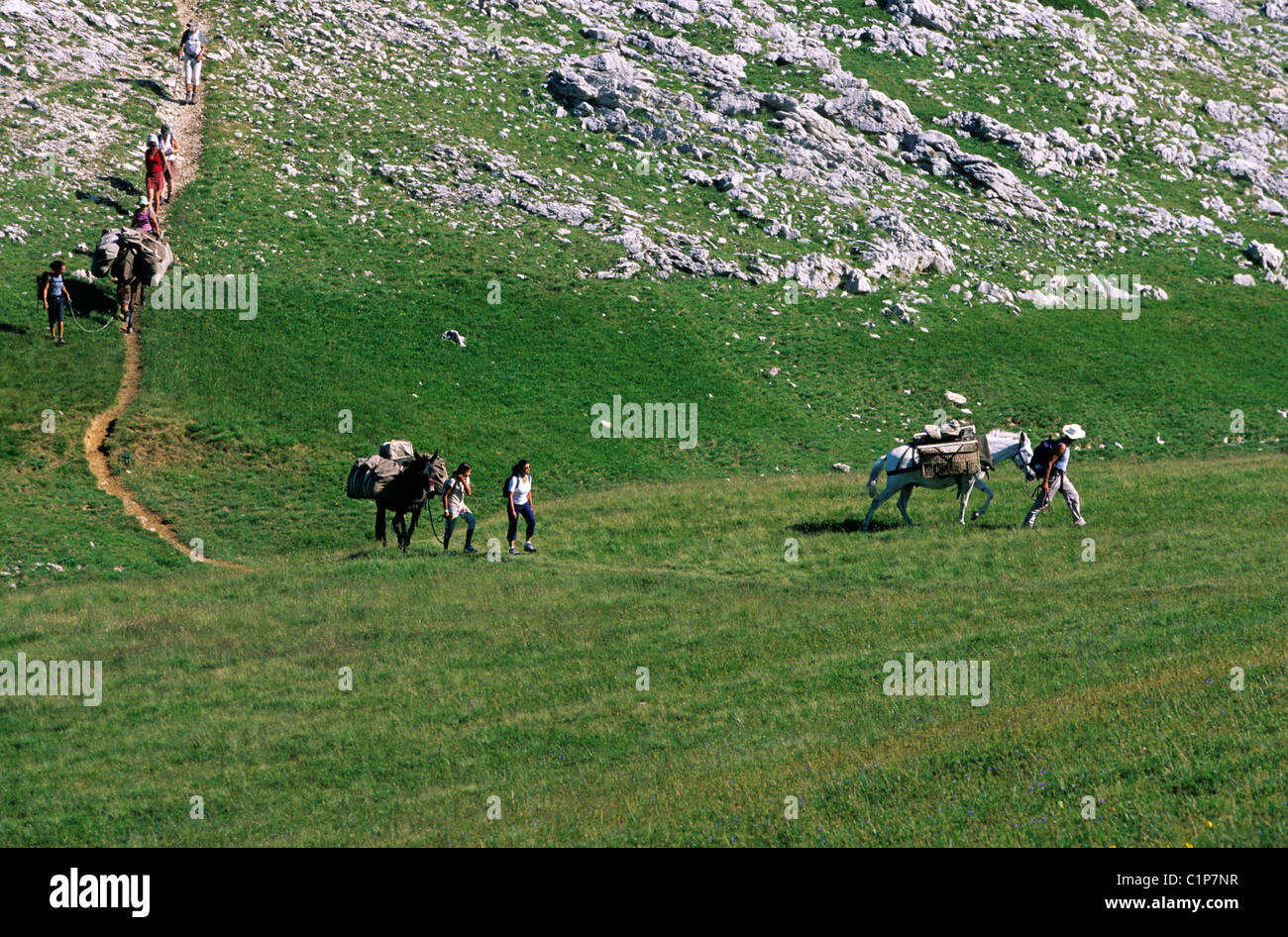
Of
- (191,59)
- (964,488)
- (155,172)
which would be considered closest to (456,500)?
(964,488)

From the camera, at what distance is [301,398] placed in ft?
128

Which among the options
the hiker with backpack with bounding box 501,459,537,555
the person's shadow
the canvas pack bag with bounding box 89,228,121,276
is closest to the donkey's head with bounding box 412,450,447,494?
the hiker with backpack with bounding box 501,459,537,555

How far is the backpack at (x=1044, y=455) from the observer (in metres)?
28.6

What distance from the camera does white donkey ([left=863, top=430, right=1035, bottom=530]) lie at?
29406 millimetres

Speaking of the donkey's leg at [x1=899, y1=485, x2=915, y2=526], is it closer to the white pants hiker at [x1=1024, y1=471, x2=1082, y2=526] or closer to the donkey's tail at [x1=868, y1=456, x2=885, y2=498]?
the donkey's tail at [x1=868, y1=456, x2=885, y2=498]

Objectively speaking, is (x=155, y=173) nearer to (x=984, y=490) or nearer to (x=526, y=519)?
(x=526, y=519)

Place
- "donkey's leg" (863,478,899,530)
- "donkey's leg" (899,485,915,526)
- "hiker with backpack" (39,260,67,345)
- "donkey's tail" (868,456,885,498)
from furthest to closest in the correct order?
"hiker with backpack" (39,260,67,345) → "donkey's leg" (899,485,915,526) → "donkey's leg" (863,478,899,530) → "donkey's tail" (868,456,885,498)

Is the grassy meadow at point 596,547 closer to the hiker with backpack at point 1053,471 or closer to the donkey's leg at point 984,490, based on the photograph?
the donkey's leg at point 984,490

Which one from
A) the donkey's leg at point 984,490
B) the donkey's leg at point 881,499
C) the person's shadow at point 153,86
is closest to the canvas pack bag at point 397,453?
the donkey's leg at point 881,499

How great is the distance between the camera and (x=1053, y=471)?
28.9 metres

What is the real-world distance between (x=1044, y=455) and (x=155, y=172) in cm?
3621

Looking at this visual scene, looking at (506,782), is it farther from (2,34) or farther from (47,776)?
(2,34)

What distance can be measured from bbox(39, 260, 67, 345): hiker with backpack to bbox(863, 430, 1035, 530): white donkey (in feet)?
91.6
